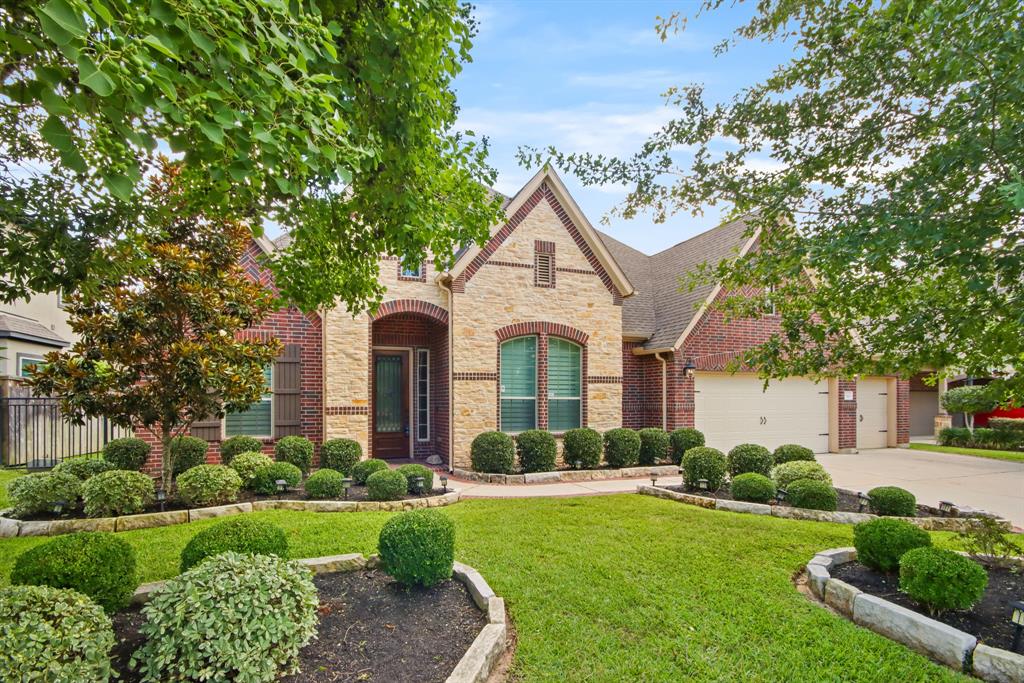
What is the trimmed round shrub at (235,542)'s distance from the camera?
4.00m

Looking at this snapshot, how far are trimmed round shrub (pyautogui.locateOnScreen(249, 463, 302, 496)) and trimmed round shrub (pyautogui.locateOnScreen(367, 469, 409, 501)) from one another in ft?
4.17

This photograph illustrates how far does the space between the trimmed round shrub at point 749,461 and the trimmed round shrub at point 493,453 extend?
4288 millimetres

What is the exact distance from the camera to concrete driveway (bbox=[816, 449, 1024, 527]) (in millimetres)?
9234

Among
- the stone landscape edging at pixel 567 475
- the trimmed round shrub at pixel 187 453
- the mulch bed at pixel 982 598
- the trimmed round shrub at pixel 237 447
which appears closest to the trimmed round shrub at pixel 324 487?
the trimmed round shrub at pixel 237 447

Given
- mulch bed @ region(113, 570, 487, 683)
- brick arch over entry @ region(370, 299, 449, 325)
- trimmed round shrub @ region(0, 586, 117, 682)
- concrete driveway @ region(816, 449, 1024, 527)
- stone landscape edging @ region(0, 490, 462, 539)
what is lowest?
concrete driveway @ region(816, 449, 1024, 527)

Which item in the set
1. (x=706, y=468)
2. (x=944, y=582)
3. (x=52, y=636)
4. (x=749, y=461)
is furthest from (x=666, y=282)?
(x=52, y=636)

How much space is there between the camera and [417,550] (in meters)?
4.51

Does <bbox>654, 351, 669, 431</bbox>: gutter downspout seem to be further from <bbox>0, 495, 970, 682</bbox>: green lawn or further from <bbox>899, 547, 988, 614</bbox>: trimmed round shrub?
<bbox>899, 547, 988, 614</bbox>: trimmed round shrub

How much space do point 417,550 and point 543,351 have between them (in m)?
8.24

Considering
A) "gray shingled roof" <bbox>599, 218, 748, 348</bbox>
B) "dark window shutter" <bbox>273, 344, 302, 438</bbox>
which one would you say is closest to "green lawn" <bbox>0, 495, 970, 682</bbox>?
"dark window shutter" <bbox>273, 344, 302, 438</bbox>

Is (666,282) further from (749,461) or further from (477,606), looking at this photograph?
(477,606)

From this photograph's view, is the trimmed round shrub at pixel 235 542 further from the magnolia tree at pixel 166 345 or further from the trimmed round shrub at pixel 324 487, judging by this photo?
the trimmed round shrub at pixel 324 487

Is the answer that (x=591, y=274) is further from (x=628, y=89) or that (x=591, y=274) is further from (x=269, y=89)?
(x=269, y=89)

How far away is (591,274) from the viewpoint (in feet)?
42.4
